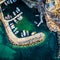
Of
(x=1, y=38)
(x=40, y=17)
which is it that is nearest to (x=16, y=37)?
(x=1, y=38)

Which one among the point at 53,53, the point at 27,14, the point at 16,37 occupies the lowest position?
the point at 53,53

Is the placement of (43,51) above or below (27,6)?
below

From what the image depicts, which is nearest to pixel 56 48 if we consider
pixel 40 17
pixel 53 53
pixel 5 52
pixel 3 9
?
pixel 53 53

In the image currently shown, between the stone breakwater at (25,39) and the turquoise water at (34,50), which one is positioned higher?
the stone breakwater at (25,39)

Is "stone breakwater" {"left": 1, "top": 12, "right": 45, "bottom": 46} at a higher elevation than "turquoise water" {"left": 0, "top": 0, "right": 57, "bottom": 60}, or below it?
higher

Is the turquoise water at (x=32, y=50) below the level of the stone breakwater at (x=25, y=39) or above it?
below

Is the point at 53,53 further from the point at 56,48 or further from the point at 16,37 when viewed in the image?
the point at 16,37
